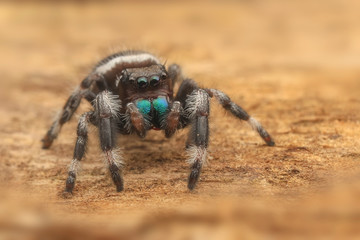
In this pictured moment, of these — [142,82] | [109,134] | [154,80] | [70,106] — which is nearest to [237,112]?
[154,80]

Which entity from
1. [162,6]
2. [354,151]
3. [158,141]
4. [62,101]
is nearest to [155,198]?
[158,141]

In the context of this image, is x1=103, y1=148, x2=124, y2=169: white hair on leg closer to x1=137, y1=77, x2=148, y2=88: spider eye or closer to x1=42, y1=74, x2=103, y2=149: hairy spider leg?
x1=137, y1=77, x2=148, y2=88: spider eye

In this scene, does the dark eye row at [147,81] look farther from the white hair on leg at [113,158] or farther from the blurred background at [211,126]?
the white hair on leg at [113,158]

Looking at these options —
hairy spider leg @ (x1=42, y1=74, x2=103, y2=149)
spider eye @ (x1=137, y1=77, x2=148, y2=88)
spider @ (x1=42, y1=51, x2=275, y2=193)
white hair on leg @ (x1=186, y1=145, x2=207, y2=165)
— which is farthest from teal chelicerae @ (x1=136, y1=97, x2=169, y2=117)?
hairy spider leg @ (x1=42, y1=74, x2=103, y2=149)

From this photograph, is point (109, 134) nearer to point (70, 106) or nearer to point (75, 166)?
point (75, 166)

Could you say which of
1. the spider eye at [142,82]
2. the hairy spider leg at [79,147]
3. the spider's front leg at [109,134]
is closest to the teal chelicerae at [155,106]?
the spider eye at [142,82]
